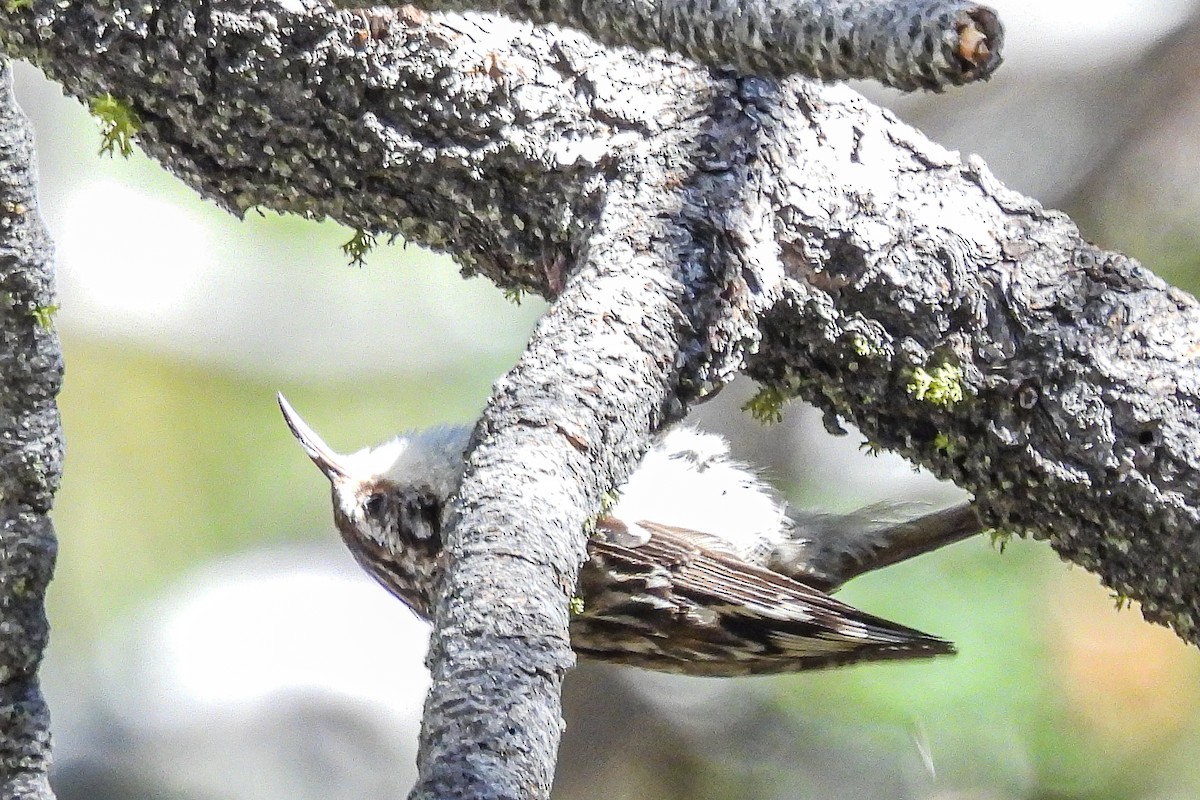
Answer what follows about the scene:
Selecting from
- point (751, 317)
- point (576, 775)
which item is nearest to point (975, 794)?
point (576, 775)

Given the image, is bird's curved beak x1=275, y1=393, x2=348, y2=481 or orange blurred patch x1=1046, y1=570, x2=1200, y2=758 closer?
bird's curved beak x1=275, y1=393, x2=348, y2=481

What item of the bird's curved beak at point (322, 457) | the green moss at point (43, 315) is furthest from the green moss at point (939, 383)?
the bird's curved beak at point (322, 457)

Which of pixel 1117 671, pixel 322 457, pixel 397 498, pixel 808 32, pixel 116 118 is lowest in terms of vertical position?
pixel 808 32

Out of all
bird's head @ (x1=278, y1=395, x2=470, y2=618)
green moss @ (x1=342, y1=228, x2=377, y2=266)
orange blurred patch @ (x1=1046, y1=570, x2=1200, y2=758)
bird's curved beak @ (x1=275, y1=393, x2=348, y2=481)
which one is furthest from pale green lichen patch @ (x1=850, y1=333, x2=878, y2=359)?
orange blurred patch @ (x1=1046, y1=570, x2=1200, y2=758)

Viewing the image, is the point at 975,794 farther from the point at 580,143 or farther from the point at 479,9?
the point at 479,9

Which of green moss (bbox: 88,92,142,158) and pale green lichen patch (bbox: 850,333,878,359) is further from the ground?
green moss (bbox: 88,92,142,158)

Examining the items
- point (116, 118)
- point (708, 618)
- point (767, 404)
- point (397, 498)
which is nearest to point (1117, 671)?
point (708, 618)

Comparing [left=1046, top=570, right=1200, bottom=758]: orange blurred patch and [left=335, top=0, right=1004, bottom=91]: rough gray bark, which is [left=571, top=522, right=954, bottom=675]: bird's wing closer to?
[left=335, top=0, right=1004, bottom=91]: rough gray bark

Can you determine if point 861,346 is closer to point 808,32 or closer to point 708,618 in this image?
point 808,32
